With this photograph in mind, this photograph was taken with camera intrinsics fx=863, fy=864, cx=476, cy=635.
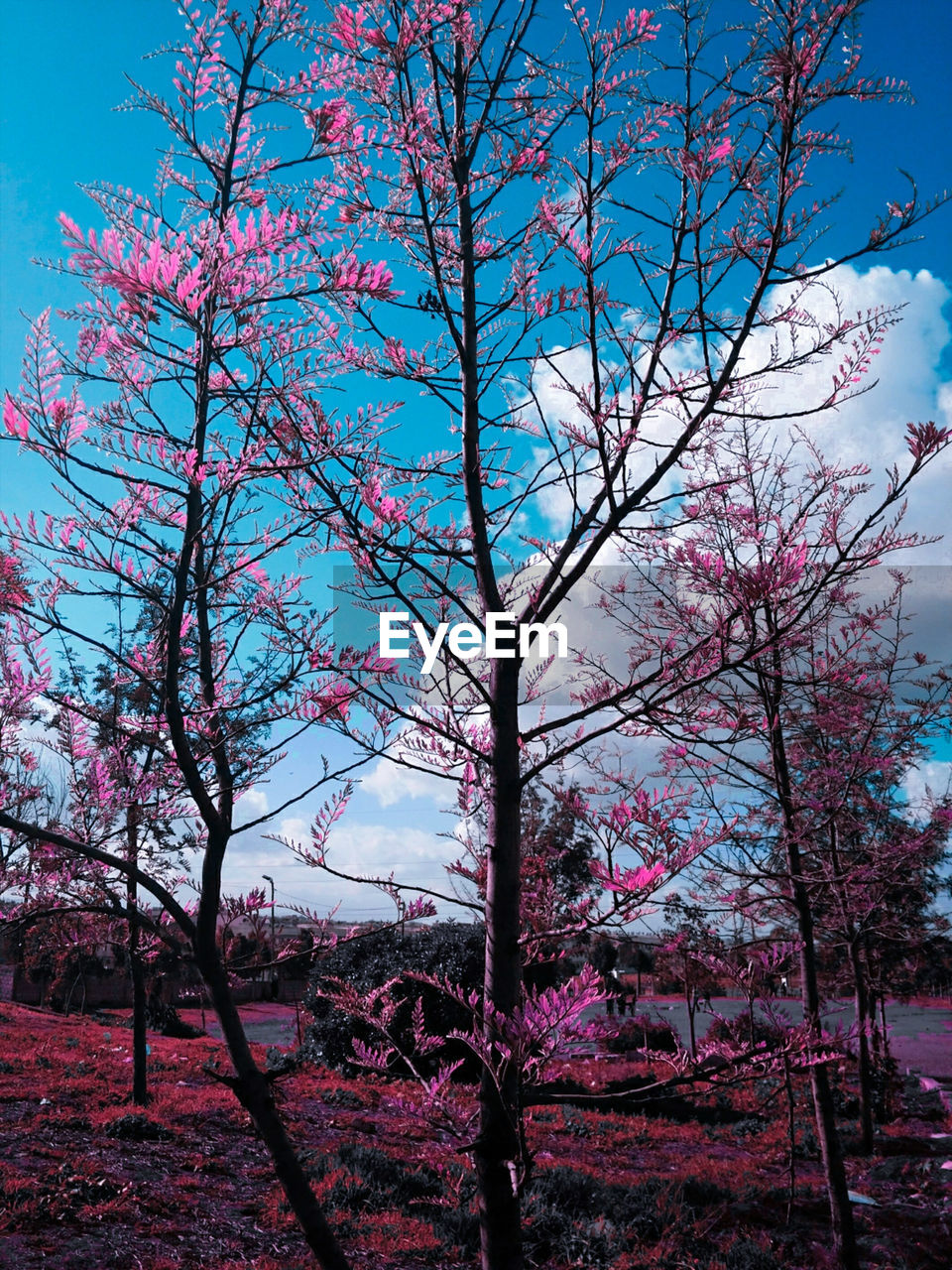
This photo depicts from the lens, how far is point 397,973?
12141mm

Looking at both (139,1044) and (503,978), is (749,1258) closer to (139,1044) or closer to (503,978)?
(503,978)

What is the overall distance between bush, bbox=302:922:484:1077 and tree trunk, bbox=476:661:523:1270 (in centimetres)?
956

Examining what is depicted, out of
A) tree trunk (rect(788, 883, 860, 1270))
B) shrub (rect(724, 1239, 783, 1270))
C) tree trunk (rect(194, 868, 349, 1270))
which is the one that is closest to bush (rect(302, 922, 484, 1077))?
shrub (rect(724, 1239, 783, 1270))

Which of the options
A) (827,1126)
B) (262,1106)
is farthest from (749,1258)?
(262,1106)

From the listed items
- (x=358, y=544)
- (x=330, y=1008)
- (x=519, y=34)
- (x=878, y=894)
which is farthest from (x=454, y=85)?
(x=330, y=1008)

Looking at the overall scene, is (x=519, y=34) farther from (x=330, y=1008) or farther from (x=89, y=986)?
(x=89, y=986)

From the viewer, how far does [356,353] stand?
3.52 meters

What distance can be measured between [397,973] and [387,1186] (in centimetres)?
515

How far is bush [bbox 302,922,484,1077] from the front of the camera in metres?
12.2

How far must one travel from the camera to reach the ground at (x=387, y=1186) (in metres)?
5.58

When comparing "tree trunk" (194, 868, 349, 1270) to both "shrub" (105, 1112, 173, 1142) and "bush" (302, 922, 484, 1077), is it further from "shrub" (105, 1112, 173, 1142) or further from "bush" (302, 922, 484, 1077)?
"bush" (302, 922, 484, 1077)

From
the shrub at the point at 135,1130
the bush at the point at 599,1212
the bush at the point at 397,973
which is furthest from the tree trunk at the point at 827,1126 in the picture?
the bush at the point at 397,973

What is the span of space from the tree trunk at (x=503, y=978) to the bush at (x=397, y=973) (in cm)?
956

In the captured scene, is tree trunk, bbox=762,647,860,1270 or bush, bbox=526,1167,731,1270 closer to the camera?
tree trunk, bbox=762,647,860,1270
